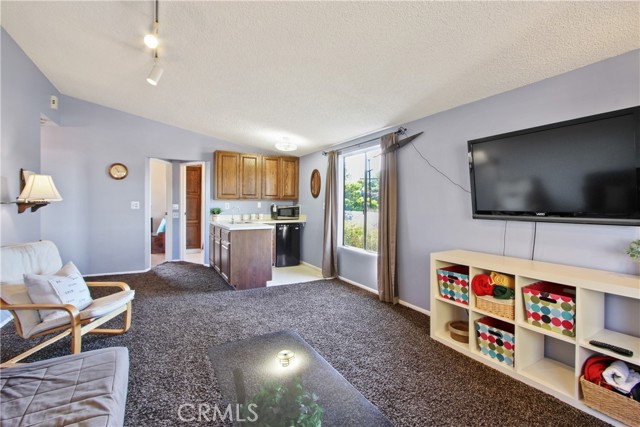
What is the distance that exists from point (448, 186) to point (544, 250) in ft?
3.35

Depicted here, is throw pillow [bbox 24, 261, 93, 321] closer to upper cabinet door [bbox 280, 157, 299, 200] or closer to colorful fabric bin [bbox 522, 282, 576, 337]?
colorful fabric bin [bbox 522, 282, 576, 337]

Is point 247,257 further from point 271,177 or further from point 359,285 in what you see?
point 271,177

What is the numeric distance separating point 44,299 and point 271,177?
416 centimetres

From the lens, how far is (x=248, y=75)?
9.85 feet

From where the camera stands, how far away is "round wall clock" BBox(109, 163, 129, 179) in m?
5.01

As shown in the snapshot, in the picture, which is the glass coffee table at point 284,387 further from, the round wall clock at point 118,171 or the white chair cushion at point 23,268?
the round wall clock at point 118,171

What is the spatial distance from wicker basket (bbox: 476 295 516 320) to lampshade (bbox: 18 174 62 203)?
4396 millimetres

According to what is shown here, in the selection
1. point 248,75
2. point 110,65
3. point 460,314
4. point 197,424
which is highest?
point 110,65

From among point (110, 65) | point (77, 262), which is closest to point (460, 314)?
point (110, 65)

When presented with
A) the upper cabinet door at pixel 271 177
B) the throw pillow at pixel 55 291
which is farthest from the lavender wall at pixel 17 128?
the upper cabinet door at pixel 271 177

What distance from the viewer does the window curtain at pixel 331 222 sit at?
15.7 feet

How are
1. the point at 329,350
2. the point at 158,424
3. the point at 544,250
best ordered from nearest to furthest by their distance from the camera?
the point at 158,424, the point at 544,250, the point at 329,350

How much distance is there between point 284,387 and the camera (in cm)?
146

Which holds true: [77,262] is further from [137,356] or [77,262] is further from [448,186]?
[448,186]
